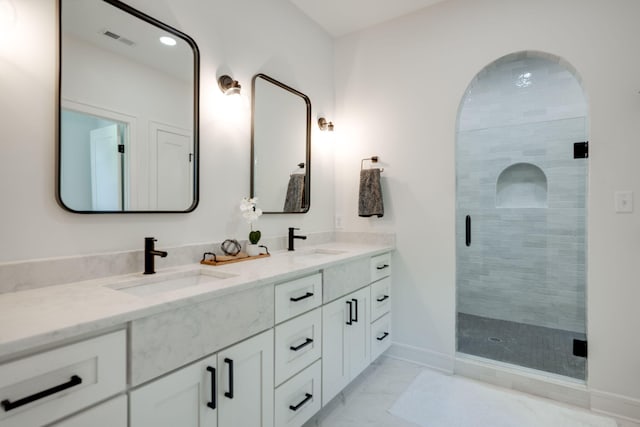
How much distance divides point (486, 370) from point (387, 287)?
2.79 ft

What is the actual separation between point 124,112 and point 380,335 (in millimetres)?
2104

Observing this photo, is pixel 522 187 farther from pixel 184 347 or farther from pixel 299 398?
pixel 184 347

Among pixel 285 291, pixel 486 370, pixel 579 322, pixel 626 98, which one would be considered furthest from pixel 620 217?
pixel 285 291

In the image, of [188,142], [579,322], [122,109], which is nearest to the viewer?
[122,109]

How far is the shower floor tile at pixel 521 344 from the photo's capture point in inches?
93.1

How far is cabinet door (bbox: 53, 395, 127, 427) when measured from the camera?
0.84 meters

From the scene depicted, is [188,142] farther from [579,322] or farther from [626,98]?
[579,322]

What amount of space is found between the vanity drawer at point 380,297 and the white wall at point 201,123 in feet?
2.26

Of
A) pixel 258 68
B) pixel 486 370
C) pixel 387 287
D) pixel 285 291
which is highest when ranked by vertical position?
pixel 258 68

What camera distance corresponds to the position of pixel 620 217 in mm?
1860

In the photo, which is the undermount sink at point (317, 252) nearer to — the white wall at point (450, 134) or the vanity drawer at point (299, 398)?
the white wall at point (450, 134)

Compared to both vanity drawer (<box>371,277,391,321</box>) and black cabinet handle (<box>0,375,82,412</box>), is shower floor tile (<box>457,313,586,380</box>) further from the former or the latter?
black cabinet handle (<box>0,375,82,412</box>)

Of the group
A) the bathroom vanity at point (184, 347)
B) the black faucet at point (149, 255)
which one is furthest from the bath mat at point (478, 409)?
the black faucet at point (149, 255)

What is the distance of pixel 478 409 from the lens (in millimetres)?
1949
